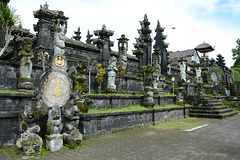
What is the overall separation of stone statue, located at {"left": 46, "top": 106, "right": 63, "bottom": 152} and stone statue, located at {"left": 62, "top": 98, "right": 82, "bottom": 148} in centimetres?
27

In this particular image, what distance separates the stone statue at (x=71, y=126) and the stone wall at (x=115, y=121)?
0.81 m

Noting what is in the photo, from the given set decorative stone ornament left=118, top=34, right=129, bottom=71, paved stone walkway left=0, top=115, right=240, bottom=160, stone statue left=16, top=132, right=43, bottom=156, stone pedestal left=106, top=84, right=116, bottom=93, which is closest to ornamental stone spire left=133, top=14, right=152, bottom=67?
decorative stone ornament left=118, top=34, right=129, bottom=71

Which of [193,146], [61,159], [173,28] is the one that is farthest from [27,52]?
[173,28]

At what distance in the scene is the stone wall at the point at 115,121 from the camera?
7.70 meters

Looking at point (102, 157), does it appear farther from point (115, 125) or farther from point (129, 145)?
point (115, 125)

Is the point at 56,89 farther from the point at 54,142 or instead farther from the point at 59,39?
the point at 59,39

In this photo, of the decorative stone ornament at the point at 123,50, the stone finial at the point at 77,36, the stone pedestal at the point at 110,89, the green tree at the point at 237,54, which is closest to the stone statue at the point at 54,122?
the stone pedestal at the point at 110,89

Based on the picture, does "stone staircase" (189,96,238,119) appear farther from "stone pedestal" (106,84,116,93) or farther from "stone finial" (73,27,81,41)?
"stone finial" (73,27,81,41)

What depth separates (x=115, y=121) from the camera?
9.12m

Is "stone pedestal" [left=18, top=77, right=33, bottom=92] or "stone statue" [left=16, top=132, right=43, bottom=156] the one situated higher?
"stone pedestal" [left=18, top=77, right=33, bottom=92]

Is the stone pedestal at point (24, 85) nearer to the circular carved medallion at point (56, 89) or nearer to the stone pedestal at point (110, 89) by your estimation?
the circular carved medallion at point (56, 89)

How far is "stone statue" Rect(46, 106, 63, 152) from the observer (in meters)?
5.91

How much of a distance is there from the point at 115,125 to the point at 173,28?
17.6 metres

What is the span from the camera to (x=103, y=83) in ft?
40.6
